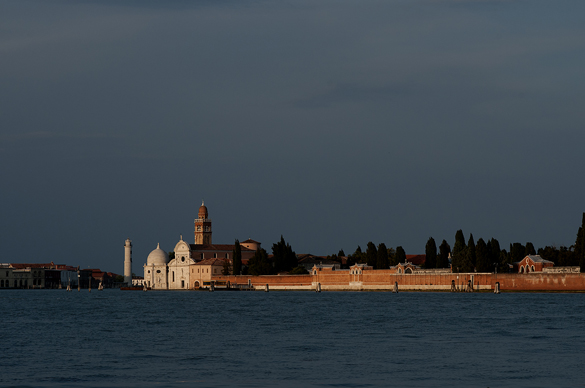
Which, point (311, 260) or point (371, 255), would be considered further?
point (311, 260)

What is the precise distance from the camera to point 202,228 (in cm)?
12656

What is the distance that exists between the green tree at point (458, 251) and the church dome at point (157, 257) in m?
57.6

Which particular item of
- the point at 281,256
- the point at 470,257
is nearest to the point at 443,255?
the point at 470,257

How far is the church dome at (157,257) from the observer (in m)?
125

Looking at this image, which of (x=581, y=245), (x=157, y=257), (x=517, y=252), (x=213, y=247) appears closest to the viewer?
(x=581, y=245)

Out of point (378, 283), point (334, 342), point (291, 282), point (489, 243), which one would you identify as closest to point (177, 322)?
point (334, 342)

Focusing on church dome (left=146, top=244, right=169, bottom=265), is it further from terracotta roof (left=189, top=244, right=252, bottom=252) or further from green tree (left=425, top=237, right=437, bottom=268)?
green tree (left=425, top=237, right=437, bottom=268)

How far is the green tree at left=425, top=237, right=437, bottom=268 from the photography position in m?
87.4

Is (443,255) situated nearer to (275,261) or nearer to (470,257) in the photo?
(470,257)

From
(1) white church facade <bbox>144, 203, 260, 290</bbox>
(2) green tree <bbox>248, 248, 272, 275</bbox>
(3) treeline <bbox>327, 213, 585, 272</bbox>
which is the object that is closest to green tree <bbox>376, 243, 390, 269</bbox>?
(3) treeline <bbox>327, 213, 585, 272</bbox>

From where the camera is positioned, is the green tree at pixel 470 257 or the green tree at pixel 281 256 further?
the green tree at pixel 281 256

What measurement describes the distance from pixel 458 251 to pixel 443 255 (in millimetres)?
10511

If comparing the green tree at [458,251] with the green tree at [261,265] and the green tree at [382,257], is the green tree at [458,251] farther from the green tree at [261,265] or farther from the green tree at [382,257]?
the green tree at [261,265]

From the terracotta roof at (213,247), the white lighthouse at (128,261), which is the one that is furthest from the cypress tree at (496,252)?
the white lighthouse at (128,261)
